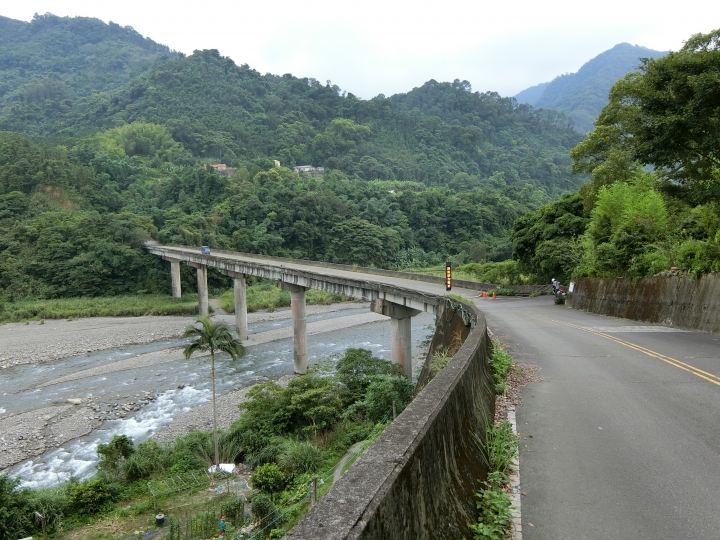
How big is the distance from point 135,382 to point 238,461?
1374 cm

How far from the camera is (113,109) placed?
135625mm

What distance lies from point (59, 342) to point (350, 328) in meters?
23.1

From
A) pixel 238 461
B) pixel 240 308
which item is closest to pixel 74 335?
pixel 240 308

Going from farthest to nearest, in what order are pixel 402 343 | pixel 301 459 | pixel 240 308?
pixel 240 308 < pixel 402 343 < pixel 301 459

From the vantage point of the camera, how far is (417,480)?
10.6ft

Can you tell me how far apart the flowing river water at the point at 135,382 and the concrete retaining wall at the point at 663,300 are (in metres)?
11.0

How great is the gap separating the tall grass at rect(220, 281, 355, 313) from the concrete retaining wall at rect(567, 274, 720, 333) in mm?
37560

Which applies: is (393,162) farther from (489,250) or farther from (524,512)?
(524,512)

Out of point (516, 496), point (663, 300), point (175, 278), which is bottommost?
point (516, 496)

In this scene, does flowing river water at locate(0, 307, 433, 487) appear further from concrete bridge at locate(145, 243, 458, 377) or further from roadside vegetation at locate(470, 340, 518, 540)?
roadside vegetation at locate(470, 340, 518, 540)

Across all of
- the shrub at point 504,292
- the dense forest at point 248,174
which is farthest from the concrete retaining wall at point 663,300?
the dense forest at point 248,174

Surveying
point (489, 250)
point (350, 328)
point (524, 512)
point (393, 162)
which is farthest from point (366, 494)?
point (393, 162)

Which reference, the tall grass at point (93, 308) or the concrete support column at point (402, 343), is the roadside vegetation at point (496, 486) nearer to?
the concrete support column at point (402, 343)

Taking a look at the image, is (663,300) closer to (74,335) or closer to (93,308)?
(74,335)
